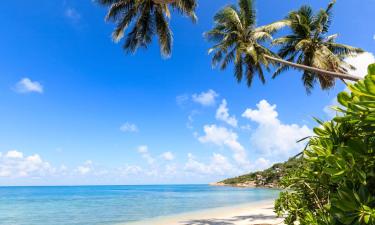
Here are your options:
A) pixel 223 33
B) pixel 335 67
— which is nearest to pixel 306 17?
pixel 335 67

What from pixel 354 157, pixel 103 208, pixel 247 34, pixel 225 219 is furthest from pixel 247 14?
pixel 103 208

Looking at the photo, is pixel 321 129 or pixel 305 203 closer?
pixel 321 129

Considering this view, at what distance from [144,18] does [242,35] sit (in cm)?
522

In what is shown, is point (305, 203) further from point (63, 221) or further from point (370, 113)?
point (63, 221)

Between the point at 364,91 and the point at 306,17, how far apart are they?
17203 millimetres

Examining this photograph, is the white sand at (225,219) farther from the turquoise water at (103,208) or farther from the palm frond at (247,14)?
the palm frond at (247,14)

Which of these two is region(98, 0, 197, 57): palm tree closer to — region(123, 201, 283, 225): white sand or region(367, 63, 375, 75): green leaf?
region(123, 201, 283, 225): white sand

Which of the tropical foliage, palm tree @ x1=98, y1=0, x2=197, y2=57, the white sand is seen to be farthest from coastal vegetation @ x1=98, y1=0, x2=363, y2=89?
the tropical foliage

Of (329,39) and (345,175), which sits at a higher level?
(329,39)

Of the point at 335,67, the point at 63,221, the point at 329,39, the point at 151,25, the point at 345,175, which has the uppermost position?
the point at 151,25

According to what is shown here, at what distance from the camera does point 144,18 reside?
16844 millimetres

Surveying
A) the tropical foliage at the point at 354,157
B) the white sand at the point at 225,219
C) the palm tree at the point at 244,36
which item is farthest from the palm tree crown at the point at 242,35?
the tropical foliage at the point at 354,157

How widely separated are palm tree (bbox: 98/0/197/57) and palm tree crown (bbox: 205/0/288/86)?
162cm

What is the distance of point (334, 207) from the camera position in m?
1.47
